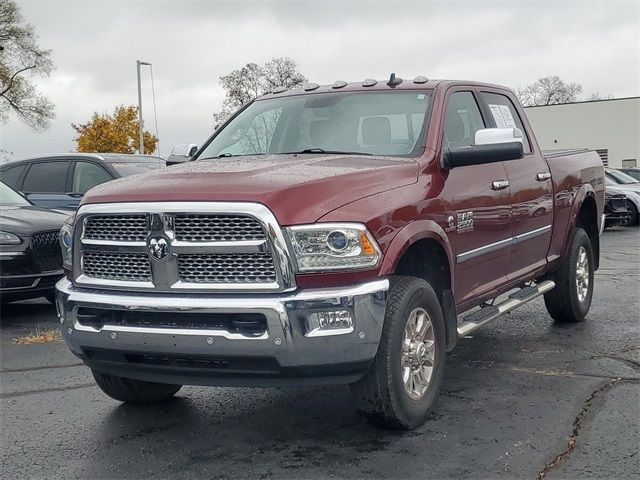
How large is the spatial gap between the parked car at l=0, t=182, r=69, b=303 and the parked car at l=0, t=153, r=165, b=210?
237 centimetres

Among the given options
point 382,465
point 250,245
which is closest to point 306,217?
point 250,245

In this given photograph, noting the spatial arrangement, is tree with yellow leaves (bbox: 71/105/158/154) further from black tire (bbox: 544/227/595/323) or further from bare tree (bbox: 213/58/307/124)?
black tire (bbox: 544/227/595/323)

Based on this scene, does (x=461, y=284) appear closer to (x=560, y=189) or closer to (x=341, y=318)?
(x=341, y=318)

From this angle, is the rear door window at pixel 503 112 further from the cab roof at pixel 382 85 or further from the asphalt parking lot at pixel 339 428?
the asphalt parking lot at pixel 339 428

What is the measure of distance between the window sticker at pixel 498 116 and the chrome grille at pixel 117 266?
3186 mm

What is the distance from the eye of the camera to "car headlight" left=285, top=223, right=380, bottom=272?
367 centimetres

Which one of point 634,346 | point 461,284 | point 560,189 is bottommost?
point 634,346

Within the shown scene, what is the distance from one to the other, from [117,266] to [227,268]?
0.66 m

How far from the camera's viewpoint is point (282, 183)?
3838mm

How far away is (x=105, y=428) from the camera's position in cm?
445

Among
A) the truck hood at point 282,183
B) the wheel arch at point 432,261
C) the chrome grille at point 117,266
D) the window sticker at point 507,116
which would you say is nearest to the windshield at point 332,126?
the truck hood at point 282,183

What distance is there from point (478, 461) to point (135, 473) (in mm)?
1626

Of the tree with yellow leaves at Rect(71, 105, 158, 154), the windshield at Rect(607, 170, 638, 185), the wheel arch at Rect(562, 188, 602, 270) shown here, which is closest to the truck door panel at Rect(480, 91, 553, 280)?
the wheel arch at Rect(562, 188, 602, 270)

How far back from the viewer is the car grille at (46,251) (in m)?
7.53
